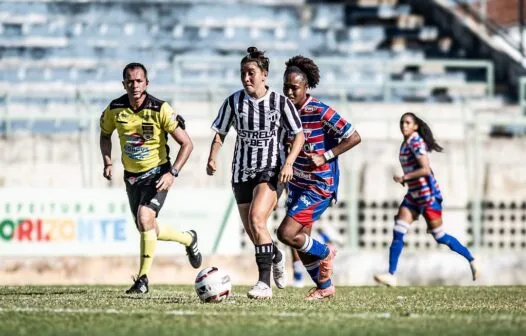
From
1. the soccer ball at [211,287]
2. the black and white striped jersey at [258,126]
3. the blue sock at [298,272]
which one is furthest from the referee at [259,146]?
the blue sock at [298,272]

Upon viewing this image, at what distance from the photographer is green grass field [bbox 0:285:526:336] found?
809 cm

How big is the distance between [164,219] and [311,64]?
627cm

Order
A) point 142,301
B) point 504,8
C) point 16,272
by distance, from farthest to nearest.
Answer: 1. point 504,8
2. point 16,272
3. point 142,301

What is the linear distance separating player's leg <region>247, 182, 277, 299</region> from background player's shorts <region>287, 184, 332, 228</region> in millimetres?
355

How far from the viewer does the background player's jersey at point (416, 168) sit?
14.7 meters

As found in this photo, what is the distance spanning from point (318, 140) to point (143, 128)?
162 centimetres

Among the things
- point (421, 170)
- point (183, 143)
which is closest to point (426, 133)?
point (421, 170)

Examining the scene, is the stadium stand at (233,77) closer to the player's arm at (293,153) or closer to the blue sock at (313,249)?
the blue sock at (313,249)

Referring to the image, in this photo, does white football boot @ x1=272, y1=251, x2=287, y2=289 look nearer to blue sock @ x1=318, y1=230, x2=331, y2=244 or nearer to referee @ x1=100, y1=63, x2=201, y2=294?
referee @ x1=100, y1=63, x2=201, y2=294

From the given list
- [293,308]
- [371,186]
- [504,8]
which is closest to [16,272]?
[371,186]

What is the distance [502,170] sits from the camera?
19188 mm

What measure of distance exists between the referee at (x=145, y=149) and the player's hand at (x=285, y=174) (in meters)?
1.32

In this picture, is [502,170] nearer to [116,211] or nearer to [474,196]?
[474,196]

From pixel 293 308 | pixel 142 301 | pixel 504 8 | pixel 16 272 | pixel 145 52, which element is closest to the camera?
pixel 293 308
